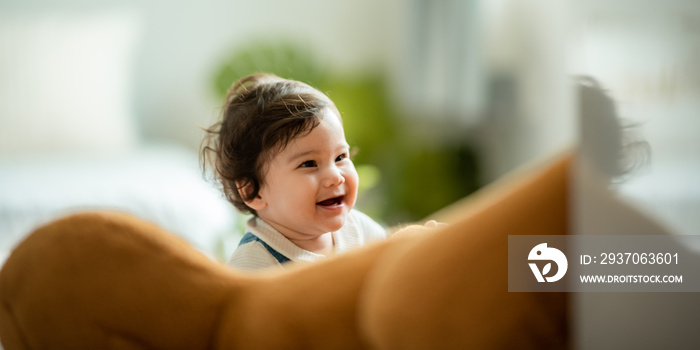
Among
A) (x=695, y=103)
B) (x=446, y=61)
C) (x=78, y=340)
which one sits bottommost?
(x=78, y=340)

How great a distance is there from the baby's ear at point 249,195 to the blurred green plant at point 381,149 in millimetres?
1896

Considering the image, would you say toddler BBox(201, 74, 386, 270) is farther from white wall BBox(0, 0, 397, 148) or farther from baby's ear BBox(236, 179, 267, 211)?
white wall BBox(0, 0, 397, 148)

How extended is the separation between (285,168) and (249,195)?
7 centimetres

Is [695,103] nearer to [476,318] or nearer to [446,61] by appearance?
[476,318]

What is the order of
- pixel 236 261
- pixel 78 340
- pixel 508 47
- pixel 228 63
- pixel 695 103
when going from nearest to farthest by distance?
pixel 695 103, pixel 78 340, pixel 236 261, pixel 508 47, pixel 228 63

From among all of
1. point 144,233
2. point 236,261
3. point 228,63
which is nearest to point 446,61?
point 228,63

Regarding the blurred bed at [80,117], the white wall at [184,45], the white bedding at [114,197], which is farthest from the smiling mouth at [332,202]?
the white wall at [184,45]

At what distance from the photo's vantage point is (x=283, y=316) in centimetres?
50

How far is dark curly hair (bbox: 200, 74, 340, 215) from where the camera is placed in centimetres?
73

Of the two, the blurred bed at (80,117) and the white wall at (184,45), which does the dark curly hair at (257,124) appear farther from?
the white wall at (184,45)

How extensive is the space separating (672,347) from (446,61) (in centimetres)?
255

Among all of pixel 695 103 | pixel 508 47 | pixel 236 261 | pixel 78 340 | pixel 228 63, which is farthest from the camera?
pixel 228 63

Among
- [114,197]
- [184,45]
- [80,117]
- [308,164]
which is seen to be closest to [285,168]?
[308,164]

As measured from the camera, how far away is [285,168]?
0.73 m
